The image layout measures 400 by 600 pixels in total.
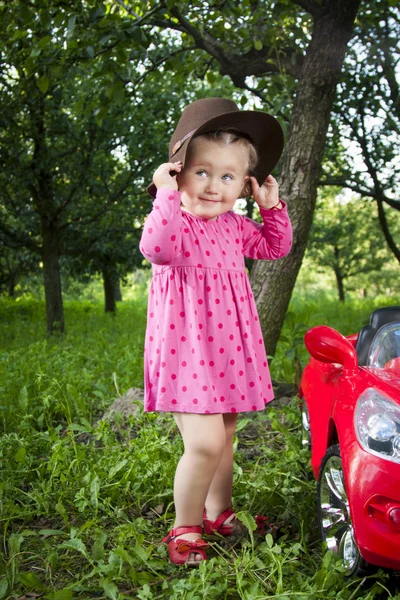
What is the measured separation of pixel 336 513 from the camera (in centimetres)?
248

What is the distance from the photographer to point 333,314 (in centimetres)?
1289

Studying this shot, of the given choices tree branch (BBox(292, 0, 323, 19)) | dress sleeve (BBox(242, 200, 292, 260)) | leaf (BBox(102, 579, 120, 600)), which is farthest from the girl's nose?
tree branch (BBox(292, 0, 323, 19))

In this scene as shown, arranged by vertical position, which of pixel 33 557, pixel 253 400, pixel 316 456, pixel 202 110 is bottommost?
pixel 33 557

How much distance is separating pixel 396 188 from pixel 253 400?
264 inches

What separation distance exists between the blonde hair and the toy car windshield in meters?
A: 0.81

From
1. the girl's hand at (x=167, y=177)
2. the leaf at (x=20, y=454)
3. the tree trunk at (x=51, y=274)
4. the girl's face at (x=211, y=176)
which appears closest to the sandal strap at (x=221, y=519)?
the leaf at (x=20, y=454)

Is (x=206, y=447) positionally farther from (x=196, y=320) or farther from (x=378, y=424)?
(x=378, y=424)

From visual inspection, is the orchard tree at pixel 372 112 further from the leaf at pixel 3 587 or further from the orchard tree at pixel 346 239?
the orchard tree at pixel 346 239

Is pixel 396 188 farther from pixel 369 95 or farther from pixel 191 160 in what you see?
pixel 191 160

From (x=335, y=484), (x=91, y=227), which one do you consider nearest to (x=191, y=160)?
(x=335, y=484)

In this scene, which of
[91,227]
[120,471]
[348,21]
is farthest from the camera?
[91,227]

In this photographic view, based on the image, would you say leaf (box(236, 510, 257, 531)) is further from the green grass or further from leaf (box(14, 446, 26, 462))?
leaf (box(14, 446, 26, 462))

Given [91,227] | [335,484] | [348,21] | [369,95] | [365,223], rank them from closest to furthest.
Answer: [335,484]
[348,21]
[369,95]
[91,227]
[365,223]

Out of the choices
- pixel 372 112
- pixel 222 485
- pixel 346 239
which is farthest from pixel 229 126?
pixel 346 239
